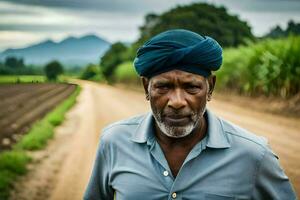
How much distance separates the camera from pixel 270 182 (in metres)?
2.56

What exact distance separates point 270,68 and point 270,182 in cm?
1568

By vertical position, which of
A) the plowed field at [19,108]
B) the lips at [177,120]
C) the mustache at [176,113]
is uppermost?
the mustache at [176,113]

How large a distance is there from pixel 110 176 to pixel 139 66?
1.55ft

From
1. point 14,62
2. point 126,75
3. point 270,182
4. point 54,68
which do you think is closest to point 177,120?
point 270,182

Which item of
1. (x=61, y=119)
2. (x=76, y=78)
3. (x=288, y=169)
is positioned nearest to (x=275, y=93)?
(x=61, y=119)

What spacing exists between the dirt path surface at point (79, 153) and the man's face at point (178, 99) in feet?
14.3

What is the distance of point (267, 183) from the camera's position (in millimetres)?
2539

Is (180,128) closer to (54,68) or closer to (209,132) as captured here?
(209,132)

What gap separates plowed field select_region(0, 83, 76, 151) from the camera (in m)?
13.6

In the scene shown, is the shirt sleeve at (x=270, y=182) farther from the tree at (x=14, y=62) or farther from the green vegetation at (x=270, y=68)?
the green vegetation at (x=270, y=68)

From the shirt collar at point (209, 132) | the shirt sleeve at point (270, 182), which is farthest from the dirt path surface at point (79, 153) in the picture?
the shirt sleeve at point (270, 182)

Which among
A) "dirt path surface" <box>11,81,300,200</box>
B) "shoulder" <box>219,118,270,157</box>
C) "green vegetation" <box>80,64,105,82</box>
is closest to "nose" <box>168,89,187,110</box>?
"shoulder" <box>219,118,270,157</box>

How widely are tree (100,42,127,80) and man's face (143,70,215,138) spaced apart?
5094 centimetres

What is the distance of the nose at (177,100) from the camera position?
98.9 inches
